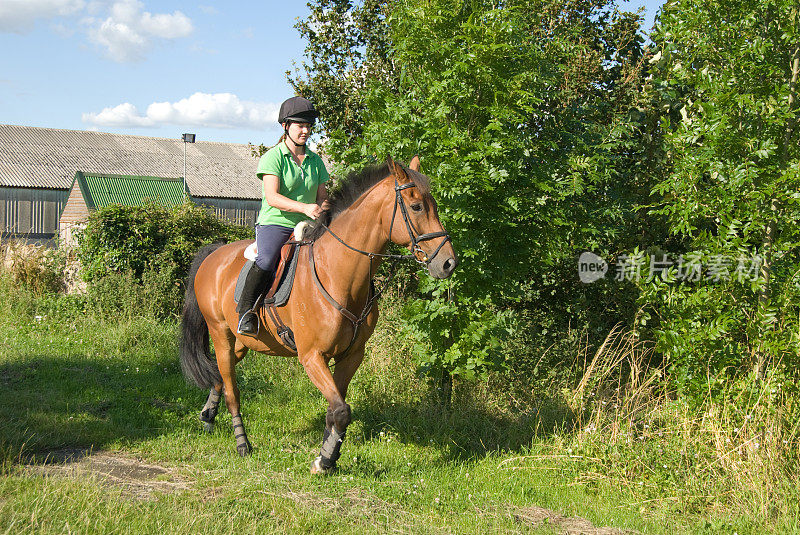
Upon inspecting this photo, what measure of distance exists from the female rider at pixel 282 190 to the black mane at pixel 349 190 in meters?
0.09

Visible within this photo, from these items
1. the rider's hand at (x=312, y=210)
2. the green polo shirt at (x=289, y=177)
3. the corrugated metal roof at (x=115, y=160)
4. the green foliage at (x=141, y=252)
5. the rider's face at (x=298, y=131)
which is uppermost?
the corrugated metal roof at (x=115, y=160)

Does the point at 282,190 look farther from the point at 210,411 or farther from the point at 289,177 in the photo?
the point at 210,411

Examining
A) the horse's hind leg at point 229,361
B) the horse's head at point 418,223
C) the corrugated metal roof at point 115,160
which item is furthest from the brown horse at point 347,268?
the corrugated metal roof at point 115,160

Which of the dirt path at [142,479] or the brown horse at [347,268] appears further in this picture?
the brown horse at [347,268]

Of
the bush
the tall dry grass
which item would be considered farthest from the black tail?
the bush

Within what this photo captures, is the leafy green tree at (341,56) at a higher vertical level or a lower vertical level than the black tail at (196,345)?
higher

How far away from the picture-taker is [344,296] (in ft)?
17.7

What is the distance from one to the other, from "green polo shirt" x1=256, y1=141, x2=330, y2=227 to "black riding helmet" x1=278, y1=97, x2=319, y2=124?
263mm

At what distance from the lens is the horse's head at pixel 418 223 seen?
15.5 feet

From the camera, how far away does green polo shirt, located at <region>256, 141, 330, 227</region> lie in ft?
19.0

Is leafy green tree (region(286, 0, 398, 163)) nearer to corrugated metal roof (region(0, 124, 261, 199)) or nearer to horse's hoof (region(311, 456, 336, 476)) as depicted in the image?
horse's hoof (region(311, 456, 336, 476))

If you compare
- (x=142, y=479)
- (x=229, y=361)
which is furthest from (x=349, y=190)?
(x=142, y=479)

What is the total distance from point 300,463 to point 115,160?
4385cm

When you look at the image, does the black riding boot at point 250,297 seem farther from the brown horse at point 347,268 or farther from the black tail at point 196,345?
the black tail at point 196,345
